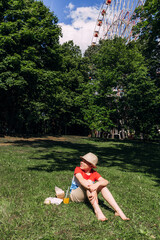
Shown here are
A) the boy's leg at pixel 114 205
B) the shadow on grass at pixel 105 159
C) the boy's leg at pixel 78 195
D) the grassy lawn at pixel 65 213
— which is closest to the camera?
the grassy lawn at pixel 65 213

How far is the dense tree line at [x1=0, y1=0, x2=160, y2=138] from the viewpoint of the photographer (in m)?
20.0

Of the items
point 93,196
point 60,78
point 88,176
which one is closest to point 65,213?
point 93,196

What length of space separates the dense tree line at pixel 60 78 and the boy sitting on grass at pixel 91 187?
560 inches

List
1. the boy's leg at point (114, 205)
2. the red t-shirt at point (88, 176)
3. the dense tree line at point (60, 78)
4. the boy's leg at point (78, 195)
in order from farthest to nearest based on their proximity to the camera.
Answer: the dense tree line at point (60, 78), the boy's leg at point (78, 195), the red t-shirt at point (88, 176), the boy's leg at point (114, 205)

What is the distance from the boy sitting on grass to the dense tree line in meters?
14.2

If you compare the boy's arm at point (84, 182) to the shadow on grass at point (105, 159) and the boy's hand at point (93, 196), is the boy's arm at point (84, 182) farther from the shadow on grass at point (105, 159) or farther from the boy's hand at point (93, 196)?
the shadow on grass at point (105, 159)

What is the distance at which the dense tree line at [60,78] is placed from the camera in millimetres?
19953

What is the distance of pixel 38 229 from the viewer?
4.08 meters

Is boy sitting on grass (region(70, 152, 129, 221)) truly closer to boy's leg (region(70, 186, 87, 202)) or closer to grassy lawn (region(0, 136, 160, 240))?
boy's leg (region(70, 186, 87, 202))

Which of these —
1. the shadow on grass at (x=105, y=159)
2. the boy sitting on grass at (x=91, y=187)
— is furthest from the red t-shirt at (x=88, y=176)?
the shadow on grass at (x=105, y=159)

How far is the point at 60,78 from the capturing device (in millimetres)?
28734

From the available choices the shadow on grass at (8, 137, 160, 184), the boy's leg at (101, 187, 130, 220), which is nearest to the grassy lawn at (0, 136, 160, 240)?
the boy's leg at (101, 187, 130, 220)

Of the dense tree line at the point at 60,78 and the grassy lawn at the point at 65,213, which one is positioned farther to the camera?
the dense tree line at the point at 60,78

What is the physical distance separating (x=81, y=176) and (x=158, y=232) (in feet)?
7.01
